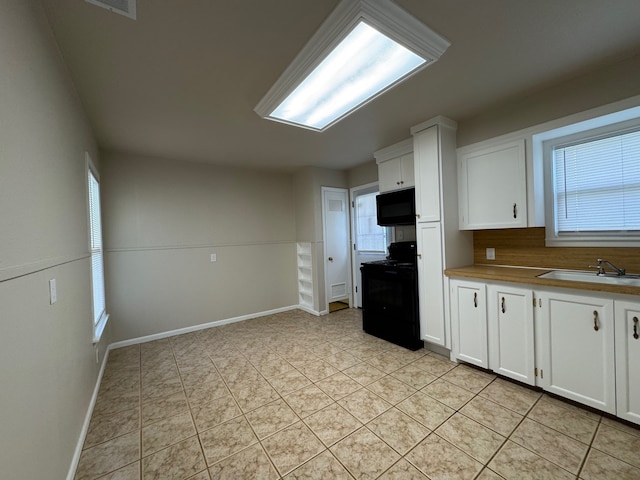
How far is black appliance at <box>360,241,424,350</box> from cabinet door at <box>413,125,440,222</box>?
0.53 m

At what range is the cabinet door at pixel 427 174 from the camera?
8.66ft

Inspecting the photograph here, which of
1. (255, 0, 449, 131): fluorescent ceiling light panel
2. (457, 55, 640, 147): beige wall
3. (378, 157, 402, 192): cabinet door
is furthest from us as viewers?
(378, 157, 402, 192): cabinet door

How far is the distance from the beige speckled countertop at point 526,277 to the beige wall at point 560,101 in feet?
4.29

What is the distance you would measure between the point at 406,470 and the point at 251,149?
3.44 metres

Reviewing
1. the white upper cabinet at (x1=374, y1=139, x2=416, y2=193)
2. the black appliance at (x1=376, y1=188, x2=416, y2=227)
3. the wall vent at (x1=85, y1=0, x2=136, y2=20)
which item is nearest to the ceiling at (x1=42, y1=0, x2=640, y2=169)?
the wall vent at (x1=85, y1=0, x2=136, y2=20)

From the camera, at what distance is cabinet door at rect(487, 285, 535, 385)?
207 cm

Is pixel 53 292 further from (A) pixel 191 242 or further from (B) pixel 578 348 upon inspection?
(B) pixel 578 348

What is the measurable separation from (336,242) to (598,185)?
3190 mm

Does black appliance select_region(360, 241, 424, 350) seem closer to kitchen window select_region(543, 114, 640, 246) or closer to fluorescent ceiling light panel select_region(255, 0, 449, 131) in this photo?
kitchen window select_region(543, 114, 640, 246)

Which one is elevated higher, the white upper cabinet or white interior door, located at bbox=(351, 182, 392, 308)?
the white upper cabinet

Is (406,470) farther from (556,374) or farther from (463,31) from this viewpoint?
(463,31)

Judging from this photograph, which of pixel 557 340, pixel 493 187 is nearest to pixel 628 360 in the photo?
pixel 557 340

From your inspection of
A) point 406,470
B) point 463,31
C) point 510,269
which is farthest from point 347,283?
point 463,31

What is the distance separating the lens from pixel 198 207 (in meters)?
3.83
